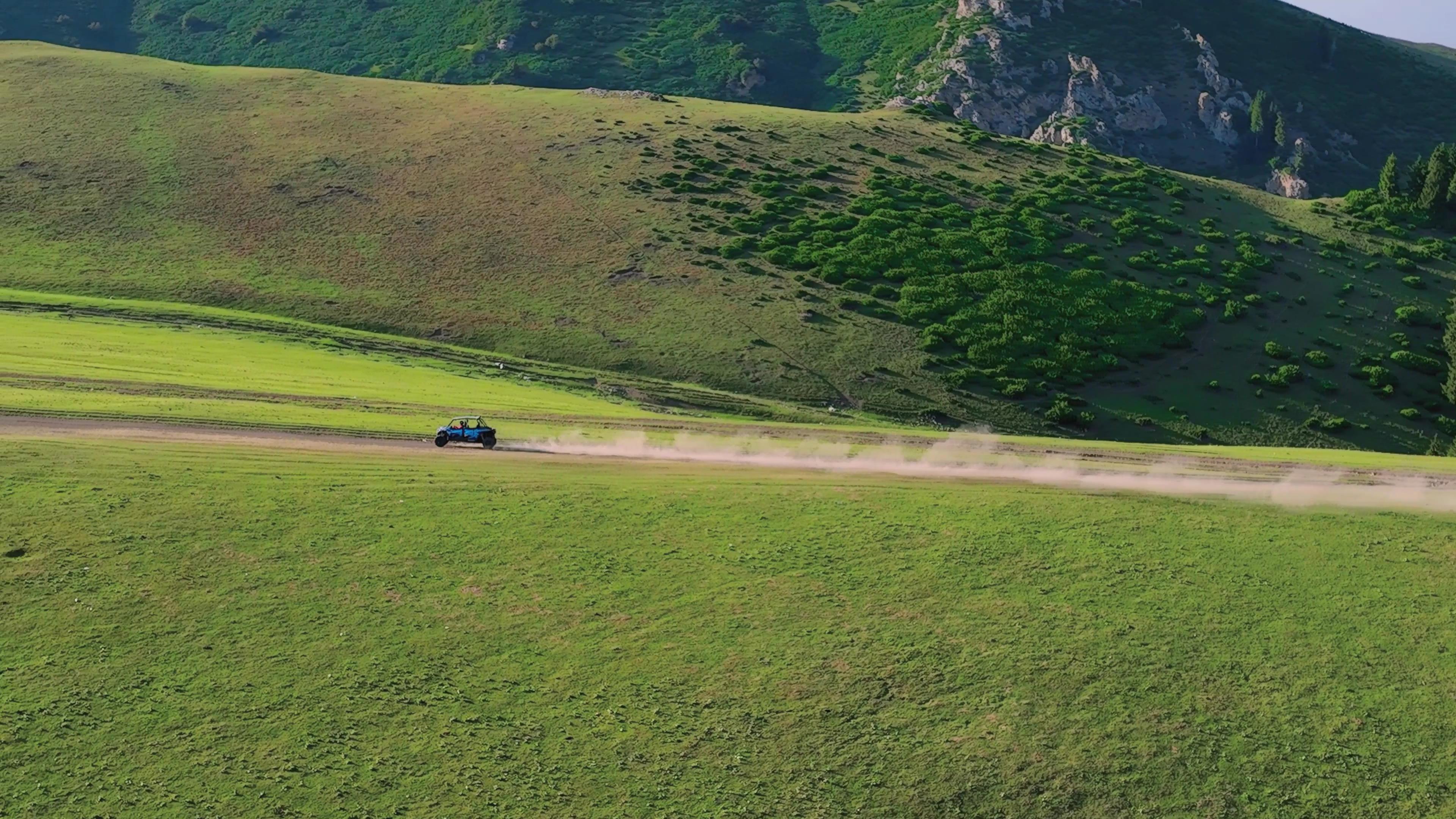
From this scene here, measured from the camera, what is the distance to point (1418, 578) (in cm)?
3066

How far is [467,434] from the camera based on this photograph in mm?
40906

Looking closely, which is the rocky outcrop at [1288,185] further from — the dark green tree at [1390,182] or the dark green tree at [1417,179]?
Result: the dark green tree at [1390,182]

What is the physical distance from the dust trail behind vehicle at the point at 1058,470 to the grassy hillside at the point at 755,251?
19946mm

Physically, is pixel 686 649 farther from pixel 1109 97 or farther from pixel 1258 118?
pixel 1258 118

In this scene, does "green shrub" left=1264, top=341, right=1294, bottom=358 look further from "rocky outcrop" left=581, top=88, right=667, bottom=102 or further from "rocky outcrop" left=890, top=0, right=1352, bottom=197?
"rocky outcrop" left=890, top=0, right=1352, bottom=197

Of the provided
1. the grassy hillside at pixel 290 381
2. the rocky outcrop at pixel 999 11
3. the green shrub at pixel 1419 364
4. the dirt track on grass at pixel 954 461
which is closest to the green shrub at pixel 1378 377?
the green shrub at pixel 1419 364

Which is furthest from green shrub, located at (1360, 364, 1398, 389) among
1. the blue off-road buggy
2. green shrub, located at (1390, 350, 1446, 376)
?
the blue off-road buggy

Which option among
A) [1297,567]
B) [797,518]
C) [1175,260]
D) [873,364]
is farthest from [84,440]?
[1175,260]

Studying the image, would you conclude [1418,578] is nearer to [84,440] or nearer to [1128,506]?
[1128,506]

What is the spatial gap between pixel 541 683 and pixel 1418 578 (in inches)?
932

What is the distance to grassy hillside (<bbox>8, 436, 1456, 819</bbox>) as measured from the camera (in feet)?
71.7

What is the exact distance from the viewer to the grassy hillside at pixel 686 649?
21844mm

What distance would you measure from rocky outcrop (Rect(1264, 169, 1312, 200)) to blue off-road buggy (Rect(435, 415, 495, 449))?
145 m

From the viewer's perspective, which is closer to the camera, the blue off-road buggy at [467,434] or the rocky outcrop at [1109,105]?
the blue off-road buggy at [467,434]
